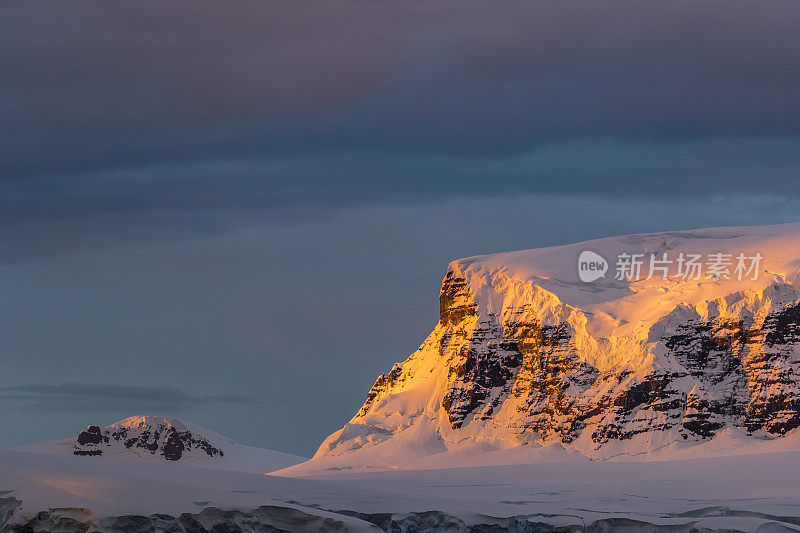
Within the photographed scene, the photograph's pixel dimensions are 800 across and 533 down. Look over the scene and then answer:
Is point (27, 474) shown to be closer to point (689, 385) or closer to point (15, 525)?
point (15, 525)

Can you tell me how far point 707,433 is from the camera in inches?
7333

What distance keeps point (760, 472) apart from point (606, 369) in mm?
64401

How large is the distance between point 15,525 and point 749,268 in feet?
506

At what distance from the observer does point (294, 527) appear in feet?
224

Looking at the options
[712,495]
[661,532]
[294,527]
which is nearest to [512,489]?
[712,495]

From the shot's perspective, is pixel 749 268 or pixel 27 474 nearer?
pixel 27 474

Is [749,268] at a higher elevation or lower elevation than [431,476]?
higher

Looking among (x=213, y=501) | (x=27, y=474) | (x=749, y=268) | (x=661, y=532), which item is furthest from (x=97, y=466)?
(x=749, y=268)

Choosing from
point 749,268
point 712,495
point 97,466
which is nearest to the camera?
point 97,466

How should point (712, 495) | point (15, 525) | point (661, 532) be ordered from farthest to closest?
point (712, 495), point (661, 532), point (15, 525)

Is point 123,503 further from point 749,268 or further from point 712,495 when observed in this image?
point 749,268

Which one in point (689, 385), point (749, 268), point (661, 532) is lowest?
point (661, 532)

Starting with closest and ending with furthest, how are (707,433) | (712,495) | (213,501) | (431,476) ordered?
(213,501)
(712,495)
(431,476)
(707,433)

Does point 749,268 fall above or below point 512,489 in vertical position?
Result: above
